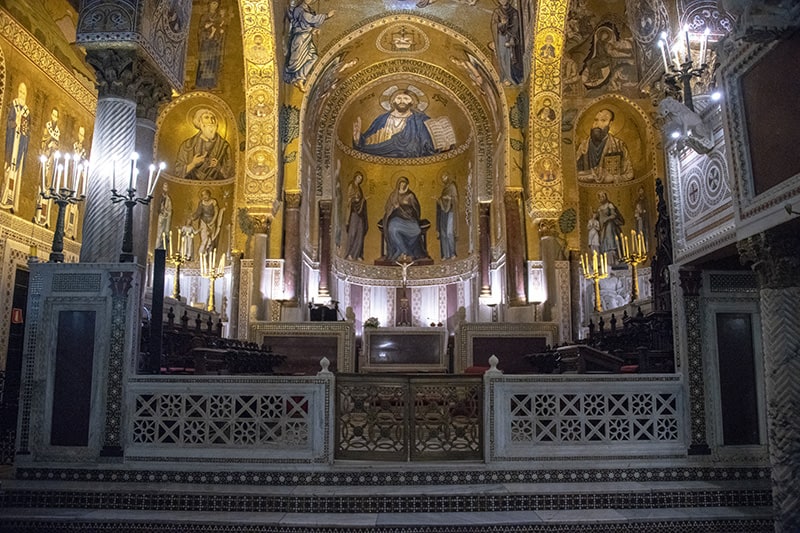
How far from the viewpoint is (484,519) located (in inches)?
213

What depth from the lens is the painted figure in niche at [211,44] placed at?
16.1 m

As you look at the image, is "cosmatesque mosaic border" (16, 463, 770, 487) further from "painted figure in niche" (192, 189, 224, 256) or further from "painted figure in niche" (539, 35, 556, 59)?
"painted figure in niche" (192, 189, 224, 256)

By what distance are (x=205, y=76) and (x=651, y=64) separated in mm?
12148

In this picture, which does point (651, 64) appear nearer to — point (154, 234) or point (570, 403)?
point (570, 403)

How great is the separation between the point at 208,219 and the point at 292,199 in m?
2.81

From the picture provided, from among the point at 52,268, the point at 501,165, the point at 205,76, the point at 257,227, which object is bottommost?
the point at 52,268

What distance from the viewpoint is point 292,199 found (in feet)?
50.4

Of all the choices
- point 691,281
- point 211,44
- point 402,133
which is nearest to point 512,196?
point 402,133

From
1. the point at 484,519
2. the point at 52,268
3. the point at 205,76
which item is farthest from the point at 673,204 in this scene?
the point at 205,76

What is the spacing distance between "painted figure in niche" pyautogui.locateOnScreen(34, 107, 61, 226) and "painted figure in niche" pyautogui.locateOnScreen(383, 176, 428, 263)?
9.54 metres

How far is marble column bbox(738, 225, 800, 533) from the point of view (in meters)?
4.95

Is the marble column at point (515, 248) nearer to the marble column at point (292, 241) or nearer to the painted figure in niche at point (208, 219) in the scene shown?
the marble column at point (292, 241)

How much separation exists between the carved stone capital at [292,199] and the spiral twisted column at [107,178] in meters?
7.73

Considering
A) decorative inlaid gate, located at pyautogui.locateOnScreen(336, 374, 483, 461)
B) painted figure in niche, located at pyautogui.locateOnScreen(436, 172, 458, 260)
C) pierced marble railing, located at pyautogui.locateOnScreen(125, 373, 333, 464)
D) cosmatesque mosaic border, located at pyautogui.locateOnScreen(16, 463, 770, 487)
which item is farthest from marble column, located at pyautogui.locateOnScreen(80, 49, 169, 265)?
painted figure in niche, located at pyautogui.locateOnScreen(436, 172, 458, 260)
